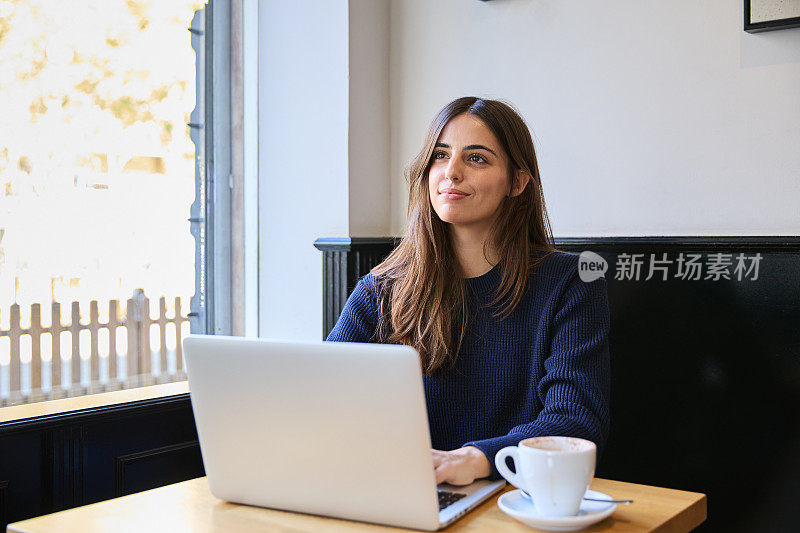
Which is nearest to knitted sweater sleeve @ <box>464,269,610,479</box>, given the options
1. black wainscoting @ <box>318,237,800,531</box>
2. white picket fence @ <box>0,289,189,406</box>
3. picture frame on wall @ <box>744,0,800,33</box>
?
black wainscoting @ <box>318,237,800,531</box>

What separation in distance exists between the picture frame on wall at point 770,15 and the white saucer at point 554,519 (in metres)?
1.24

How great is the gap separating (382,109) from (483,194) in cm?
95

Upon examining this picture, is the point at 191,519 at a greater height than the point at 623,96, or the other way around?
the point at 623,96

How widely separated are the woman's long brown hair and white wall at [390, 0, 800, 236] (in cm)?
42

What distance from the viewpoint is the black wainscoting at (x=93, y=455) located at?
5.68 feet

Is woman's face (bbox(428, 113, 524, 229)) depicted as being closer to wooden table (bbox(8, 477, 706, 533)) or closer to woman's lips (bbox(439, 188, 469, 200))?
woman's lips (bbox(439, 188, 469, 200))

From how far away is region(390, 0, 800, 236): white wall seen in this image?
1.84 meters

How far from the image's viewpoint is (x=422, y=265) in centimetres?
160

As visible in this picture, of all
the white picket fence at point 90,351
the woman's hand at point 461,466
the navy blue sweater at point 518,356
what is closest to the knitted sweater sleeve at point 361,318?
the navy blue sweater at point 518,356

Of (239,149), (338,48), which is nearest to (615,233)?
(338,48)

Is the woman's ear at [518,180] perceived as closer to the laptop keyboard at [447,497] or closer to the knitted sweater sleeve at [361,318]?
the knitted sweater sleeve at [361,318]

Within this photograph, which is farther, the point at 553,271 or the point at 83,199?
the point at 83,199

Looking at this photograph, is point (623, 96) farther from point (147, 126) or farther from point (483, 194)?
point (147, 126)

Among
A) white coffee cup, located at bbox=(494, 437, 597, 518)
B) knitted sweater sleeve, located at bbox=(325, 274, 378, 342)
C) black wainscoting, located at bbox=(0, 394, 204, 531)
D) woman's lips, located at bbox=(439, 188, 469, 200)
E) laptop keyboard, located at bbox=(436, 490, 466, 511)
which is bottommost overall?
black wainscoting, located at bbox=(0, 394, 204, 531)
